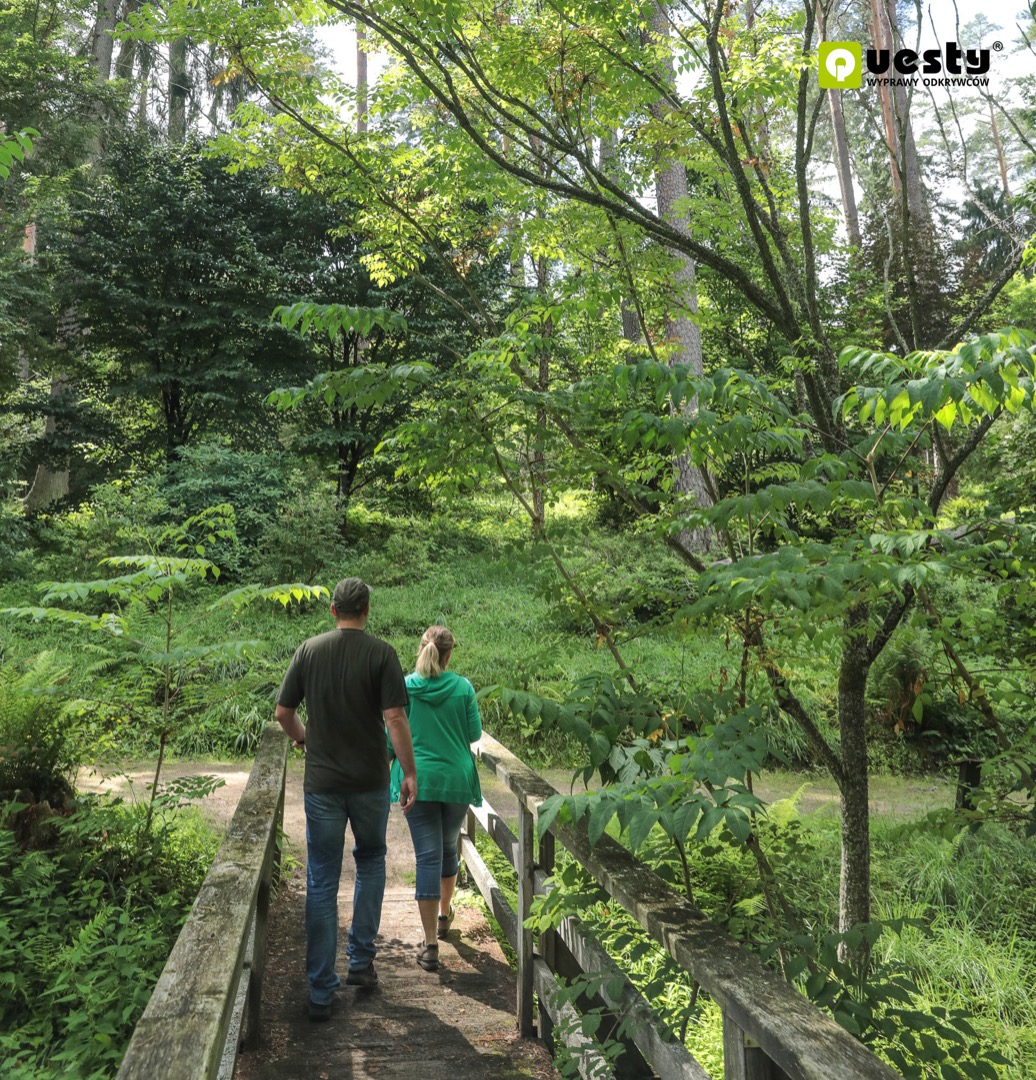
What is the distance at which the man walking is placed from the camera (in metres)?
4.23

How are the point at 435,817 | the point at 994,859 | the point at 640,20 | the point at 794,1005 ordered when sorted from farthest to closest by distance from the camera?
the point at 994,859, the point at 435,817, the point at 640,20, the point at 794,1005

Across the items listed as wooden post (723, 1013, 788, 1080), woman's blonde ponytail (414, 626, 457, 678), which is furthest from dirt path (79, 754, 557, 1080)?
wooden post (723, 1013, 788, 1080)

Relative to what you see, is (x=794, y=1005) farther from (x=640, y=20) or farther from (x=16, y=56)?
(x=16, y=56)

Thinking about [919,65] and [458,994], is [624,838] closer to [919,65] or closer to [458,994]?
[458,994]

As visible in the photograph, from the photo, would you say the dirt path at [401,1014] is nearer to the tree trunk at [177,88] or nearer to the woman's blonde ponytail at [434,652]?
the woman's blonde ponytail at [434,652]

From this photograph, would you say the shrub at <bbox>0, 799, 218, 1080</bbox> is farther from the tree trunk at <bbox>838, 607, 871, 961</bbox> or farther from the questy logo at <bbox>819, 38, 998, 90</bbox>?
the questy logo at <bbox>819, 38, 998, 90</bbox>

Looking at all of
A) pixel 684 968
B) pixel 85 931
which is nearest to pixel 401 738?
pixel 85 931

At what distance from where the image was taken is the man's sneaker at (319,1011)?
410 centimetres

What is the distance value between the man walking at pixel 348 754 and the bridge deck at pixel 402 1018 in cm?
20

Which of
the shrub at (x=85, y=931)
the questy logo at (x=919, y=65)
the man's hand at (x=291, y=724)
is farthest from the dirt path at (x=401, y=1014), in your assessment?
the questy logo at (x=919, y=65)

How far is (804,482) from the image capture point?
2697mm

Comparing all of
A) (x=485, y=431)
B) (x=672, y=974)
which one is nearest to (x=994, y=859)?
(x=672, y=974)

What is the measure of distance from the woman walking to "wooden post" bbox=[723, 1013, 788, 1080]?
2.99 meters

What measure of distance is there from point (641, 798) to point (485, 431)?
5.08 ft
